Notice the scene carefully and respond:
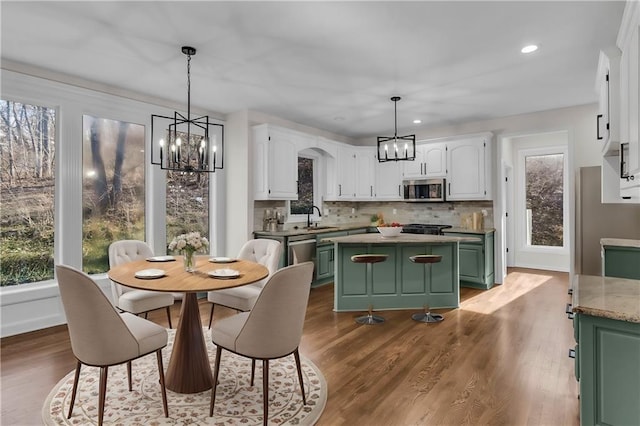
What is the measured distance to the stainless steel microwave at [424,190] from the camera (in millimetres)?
6031

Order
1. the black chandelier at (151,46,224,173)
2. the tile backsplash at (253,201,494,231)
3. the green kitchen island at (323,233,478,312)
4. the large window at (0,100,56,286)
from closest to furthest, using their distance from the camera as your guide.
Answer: the black chandelier at (151,46,224,173) < the large window at (0,100,56,286) < the green kitchen island at (323,233,478,312) < the tile backsplash at (253,201,494,231)

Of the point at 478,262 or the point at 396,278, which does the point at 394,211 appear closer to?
the point at 478,262

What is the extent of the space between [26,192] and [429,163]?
18.0 feet

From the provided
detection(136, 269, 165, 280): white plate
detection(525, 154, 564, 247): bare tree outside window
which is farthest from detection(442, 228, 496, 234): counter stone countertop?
detection(136, 269, 165, 280): white plate

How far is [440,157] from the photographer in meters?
6.05

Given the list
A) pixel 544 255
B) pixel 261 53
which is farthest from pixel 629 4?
pixel 544 255

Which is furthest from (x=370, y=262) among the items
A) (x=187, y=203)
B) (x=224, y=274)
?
(x=187, y=203)

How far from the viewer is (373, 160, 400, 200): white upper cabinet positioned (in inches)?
261

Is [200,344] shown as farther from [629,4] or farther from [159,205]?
[629,4]

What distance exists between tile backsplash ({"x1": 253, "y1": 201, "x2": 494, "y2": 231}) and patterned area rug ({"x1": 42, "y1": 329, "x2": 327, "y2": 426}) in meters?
2.86

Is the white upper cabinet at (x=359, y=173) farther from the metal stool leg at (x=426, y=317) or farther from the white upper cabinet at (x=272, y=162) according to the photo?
the metal stool leg at (x=426, y=317)

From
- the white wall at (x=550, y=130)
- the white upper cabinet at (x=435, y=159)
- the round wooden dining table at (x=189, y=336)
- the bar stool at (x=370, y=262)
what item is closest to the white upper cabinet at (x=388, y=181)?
the white upper cabinet at (x=435, y=159)

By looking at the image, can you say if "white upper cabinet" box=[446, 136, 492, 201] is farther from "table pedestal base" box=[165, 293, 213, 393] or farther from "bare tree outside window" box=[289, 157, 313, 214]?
"table pedestal base" box=[165, 293, 213, 393]

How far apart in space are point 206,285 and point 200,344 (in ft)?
1.91
